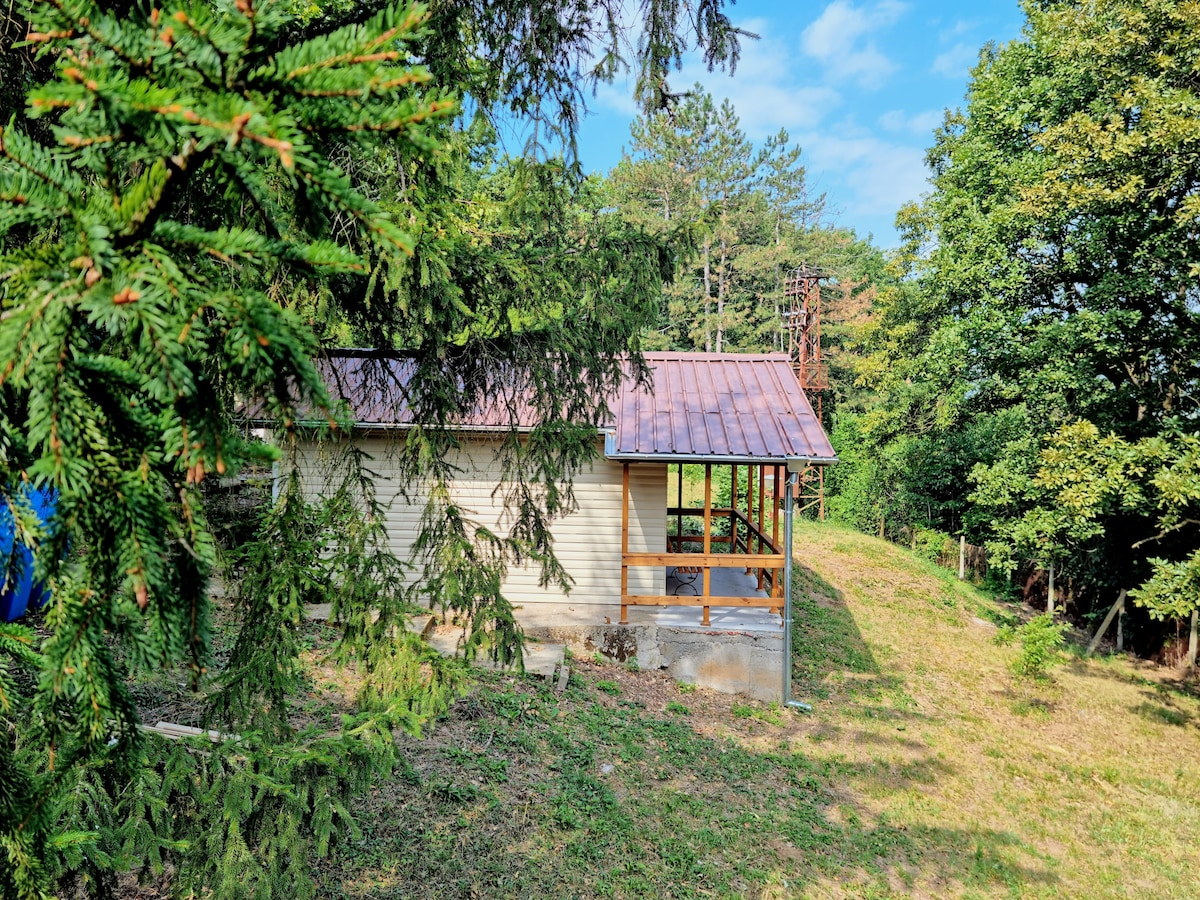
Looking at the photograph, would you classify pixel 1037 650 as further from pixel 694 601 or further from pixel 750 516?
pixel 694 601

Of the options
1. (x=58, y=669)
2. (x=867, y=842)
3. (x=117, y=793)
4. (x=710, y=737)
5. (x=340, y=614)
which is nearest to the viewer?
(x=58, y=669)

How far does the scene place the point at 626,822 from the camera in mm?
4727

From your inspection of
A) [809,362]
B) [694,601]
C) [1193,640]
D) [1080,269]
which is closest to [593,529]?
[694,601]

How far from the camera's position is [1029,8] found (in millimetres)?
10828

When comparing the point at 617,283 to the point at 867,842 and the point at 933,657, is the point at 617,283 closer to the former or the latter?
the point at 867,842

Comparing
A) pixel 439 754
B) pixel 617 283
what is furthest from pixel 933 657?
pixel 617 283

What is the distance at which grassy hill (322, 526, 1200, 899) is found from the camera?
421cm

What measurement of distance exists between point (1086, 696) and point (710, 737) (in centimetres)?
668

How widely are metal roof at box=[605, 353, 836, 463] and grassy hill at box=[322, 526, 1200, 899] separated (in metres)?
2.68

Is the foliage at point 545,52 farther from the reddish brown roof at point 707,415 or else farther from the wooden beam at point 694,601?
the wooden beam at point 694,601

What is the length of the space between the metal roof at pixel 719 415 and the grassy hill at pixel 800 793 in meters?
2.68

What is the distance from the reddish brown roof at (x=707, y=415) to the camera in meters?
7.25

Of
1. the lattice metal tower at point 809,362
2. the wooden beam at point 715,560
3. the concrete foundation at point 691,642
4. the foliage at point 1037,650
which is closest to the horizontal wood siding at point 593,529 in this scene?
the concrete foundation at point 691,642

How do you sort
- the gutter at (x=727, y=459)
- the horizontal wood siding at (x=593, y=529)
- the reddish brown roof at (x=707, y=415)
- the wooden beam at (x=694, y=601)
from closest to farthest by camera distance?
the gutter at (x=727, y=459) → the reddish brown roof at (x=707, y=415) → the wooden beam at (x=694, y=601) → the horizontal wood siding at (x=593, y=529)
